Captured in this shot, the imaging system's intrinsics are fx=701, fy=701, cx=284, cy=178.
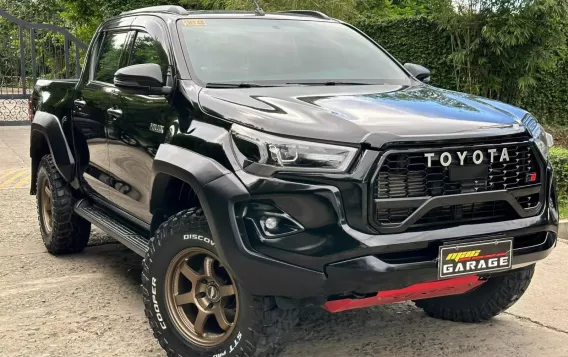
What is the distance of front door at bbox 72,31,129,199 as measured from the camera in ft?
15.8

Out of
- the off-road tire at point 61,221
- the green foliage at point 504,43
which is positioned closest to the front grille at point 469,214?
the off-road tire at point 61,221

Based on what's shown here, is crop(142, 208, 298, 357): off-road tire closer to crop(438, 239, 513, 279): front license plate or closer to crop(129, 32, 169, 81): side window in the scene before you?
crop(438, 239, 513, 279): front license plate

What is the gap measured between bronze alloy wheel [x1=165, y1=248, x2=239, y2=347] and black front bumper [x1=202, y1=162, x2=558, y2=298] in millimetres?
385

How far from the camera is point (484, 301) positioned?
4.23 metres

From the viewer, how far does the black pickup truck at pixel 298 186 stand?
299 centimetres

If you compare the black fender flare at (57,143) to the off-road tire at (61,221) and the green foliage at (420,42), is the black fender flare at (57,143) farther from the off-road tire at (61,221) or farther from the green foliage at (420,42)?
the green foliage at (420,42)

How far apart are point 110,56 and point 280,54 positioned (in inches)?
58.9

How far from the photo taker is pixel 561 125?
1585 cm

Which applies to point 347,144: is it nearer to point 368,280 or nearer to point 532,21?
point 368,280

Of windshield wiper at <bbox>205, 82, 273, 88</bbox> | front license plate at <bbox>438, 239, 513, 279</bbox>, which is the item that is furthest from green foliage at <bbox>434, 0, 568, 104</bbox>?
front license plate at <bbox>438, 239, 513, 279</bbox>

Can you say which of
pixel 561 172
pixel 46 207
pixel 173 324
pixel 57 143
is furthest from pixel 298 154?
pixel 561 172

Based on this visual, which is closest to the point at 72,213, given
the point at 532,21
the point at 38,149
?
the point at 38,149

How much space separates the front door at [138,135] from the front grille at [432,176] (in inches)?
51.1

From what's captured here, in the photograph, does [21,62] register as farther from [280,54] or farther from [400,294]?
[400,294]
